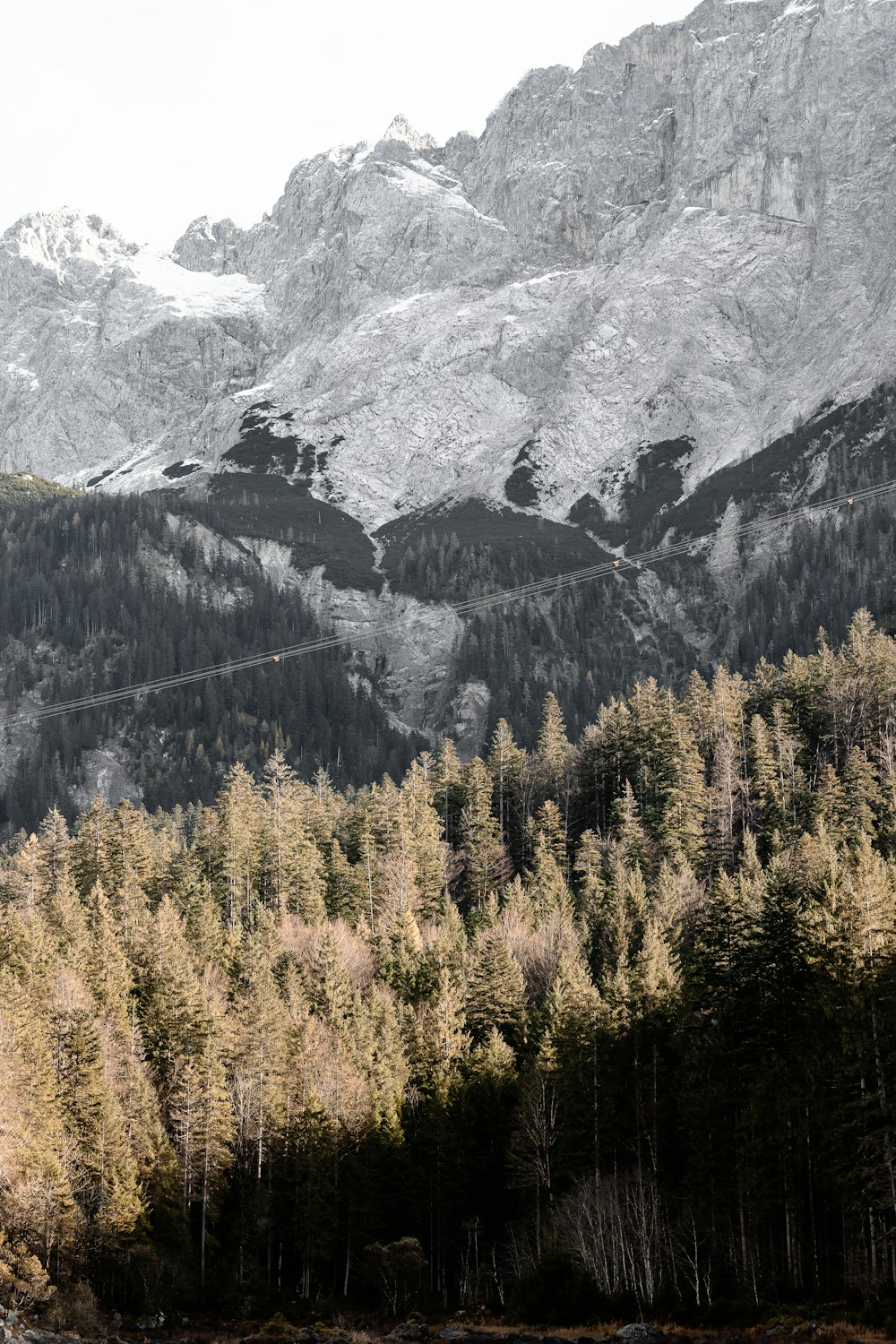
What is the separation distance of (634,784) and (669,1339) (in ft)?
250

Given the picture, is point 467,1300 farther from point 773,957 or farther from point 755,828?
point 755,828

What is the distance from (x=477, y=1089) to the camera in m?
74.7

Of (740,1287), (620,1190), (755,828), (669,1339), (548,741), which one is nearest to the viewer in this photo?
(669,1339)

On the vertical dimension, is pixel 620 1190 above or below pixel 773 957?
A: below

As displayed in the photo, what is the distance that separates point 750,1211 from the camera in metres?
58.2

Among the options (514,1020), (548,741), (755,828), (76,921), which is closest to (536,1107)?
(514,1020)

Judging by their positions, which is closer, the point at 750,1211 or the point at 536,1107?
the point at 750,1211

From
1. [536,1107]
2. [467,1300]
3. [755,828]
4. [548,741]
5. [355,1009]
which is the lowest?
[467,1300]

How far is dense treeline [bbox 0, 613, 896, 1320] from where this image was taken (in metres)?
56.2

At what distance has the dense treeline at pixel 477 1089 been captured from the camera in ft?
184

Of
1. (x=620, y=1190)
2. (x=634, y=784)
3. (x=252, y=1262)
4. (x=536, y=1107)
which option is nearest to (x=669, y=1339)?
(x=620, y=1190)

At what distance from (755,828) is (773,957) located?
182 feet

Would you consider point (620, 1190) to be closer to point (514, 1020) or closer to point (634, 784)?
point (514, 1020)

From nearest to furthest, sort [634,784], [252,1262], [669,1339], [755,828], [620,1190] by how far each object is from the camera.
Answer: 1. [669,1339]
2. [620,1190]
3. [252,1262]
4. [755,828]
5. [634,784]
